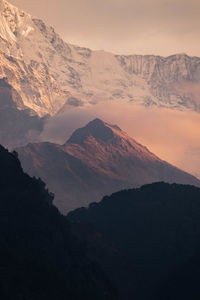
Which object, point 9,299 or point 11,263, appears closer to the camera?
point 9,299

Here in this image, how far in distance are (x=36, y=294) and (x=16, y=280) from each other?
20.0 ft

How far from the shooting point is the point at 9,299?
184 metres

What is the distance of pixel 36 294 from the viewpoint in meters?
194

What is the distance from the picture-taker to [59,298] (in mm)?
199875

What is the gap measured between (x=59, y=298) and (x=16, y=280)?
1361 cm

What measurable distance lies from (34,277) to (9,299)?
1672 centimetres

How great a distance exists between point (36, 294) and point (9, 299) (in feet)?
36.9

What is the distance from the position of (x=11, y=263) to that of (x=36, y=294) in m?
11.2

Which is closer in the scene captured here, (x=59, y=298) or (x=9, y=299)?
(x=9, y=299)

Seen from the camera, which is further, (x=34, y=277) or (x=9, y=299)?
(x=34, y=277)

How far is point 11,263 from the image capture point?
199 metres

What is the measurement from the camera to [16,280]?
193 metres
